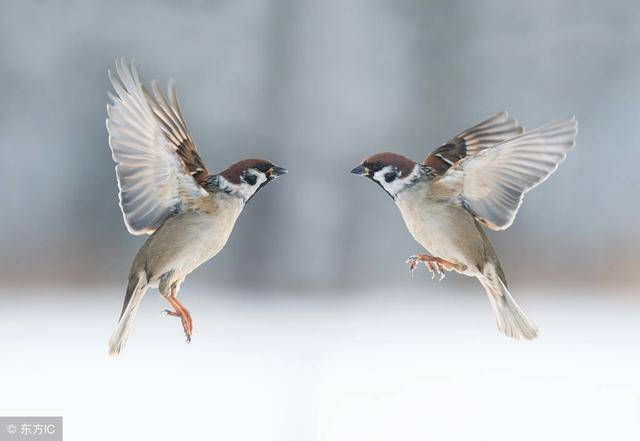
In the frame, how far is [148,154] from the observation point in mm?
877

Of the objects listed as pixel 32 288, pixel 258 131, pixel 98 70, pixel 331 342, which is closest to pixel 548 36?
pixel 258 131

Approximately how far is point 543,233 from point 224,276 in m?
0.64

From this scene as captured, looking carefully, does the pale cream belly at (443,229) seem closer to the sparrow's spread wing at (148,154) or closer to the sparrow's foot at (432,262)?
the sparrow's foot at (432,262)

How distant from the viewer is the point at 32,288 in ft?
4.76

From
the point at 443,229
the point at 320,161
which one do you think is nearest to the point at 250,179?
the point at 443,229

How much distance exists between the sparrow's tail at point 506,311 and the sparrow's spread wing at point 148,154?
0.36 meters

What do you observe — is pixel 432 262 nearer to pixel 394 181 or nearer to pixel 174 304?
pixel 394 181

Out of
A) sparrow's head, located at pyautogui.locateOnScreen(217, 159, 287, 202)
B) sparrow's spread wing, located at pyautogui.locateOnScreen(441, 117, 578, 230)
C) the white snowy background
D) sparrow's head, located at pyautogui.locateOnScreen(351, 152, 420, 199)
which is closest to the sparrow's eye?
sparrow's head, located at pyautogui.locateOnScreen(217, 159, 287, 202)

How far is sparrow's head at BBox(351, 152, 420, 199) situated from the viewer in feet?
2.90

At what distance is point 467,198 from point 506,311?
5.7 inches

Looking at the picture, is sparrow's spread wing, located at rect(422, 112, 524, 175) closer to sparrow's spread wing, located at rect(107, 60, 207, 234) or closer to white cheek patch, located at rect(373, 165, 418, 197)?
white cheek patch, located at rect(373, 165, 418, 197)

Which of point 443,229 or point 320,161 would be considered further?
point 320,161

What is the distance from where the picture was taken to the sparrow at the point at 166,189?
87cm

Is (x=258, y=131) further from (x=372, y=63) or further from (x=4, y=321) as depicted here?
(x=4, y=321)
